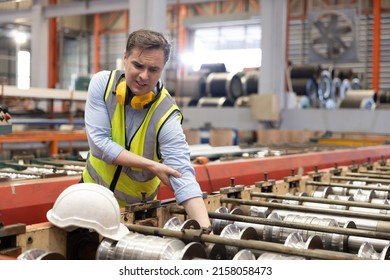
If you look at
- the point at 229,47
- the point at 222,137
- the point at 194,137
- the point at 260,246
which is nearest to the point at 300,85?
the point at 222,137

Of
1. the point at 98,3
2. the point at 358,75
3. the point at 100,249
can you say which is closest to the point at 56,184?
the point at 100,249

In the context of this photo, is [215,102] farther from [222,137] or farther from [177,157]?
[177,157]

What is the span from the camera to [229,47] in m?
20.0

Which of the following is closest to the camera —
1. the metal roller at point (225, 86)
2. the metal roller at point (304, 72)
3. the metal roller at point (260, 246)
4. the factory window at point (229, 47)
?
the metal roller at point (260, 246)

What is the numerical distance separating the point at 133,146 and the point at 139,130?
0.08 m

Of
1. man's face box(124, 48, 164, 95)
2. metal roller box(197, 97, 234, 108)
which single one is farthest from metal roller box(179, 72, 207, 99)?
man's face box(124, 48, 164, 95)

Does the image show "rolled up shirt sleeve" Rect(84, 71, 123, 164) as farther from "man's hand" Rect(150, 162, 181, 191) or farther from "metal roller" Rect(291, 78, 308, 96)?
"metal roller" Rect(291, 78, 308, 96)

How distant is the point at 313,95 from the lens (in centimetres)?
1091

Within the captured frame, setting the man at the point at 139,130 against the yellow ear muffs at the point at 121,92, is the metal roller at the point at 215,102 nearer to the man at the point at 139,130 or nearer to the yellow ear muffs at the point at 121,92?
the man at the point at 139,130

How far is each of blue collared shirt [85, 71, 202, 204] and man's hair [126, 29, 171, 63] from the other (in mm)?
270

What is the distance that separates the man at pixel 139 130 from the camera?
2.10 m

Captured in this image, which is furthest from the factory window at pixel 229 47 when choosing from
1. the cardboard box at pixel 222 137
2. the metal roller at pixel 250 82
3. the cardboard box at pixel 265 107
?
the cardboard box at pixel 222 137

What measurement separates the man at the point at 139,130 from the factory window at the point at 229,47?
16.9 m

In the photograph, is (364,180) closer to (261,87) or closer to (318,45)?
(261,87)
